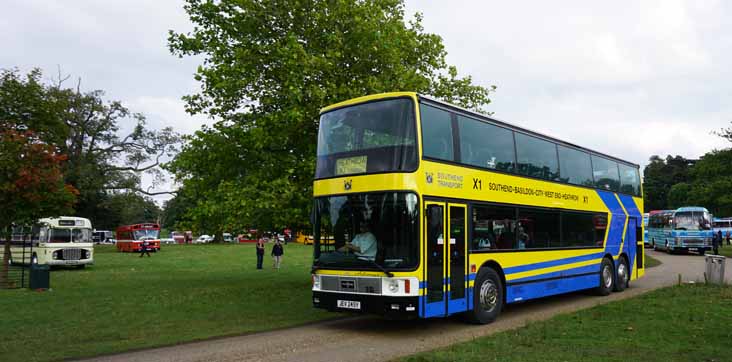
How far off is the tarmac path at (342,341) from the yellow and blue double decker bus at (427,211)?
514mm

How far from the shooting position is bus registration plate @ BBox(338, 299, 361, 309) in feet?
34.2

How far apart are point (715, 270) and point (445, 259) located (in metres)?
11.3

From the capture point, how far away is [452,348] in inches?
344

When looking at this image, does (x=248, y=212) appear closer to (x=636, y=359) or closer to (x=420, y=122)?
(x=420, y=122)

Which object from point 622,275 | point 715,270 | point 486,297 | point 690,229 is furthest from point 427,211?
point 690,229

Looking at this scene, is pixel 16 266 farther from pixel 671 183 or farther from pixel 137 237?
pixel 671 183

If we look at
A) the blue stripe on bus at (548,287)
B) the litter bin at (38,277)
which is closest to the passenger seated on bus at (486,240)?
the blue stripe on bus at (548,287)

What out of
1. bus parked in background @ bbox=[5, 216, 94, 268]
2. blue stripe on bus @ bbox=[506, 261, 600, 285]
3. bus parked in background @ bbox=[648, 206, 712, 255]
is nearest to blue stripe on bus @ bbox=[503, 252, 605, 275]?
blue stripe on bus @ bbox=[506, 261, 600, 285]

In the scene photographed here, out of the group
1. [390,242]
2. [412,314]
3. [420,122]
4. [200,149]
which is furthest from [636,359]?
[200,149]

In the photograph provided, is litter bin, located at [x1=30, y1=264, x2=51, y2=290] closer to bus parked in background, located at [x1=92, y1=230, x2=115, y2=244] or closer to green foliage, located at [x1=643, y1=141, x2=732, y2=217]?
green foliage, located at [x1=643, y1=141, x2=732, y2=217]

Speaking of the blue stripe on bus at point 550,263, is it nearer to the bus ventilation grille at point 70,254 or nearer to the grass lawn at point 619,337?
the grass lawn at point 619,337

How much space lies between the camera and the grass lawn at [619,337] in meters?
8.13

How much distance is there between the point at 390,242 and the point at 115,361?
16.1 feet

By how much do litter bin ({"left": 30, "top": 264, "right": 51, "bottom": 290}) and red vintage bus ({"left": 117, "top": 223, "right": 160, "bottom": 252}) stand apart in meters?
36.1
